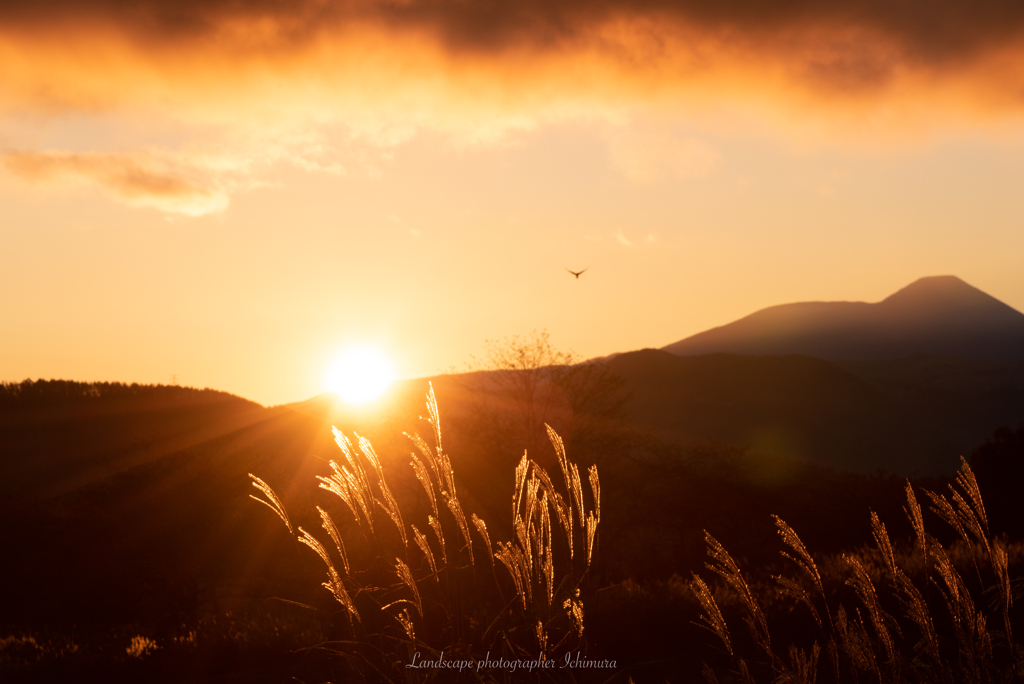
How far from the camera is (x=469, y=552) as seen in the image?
4836mm

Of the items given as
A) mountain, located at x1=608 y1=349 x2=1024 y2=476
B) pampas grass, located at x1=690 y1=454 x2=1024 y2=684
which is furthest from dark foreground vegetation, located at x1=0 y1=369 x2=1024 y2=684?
mountain, located at x1=608 y1=349 x2=1024 y2=476

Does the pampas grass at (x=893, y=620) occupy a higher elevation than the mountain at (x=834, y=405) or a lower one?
higher

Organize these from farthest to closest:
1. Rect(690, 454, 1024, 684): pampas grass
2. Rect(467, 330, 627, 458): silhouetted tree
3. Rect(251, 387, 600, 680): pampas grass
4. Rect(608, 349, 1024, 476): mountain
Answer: Rect(608, 349, 1024, 476): mountain < Rect(467, 330, 627, 458): silhouetted tree < Rect(251, 387, 600, 680): pampas grass < Rect(690, 454, 1024, 684): pampas grass

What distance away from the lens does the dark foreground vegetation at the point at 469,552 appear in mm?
4590

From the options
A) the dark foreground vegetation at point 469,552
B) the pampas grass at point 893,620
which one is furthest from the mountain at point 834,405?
the pampas grass at point 893,620

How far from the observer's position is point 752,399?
126 meters

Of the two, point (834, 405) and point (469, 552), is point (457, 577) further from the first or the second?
point (834, 405)

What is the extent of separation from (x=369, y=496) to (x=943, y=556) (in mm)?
3996

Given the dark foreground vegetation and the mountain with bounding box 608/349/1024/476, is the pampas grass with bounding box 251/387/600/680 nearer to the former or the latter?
the dark foreground vegetation

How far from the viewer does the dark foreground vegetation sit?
4.59 m

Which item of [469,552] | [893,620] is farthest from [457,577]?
[893,620]

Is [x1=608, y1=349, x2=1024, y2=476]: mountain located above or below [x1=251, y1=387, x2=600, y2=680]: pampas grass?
below

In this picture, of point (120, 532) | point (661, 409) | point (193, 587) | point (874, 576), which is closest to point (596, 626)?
point (874, 576)

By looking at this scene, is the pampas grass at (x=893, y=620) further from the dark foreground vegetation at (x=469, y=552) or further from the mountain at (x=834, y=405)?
the mountain at (x=834, y=405)
